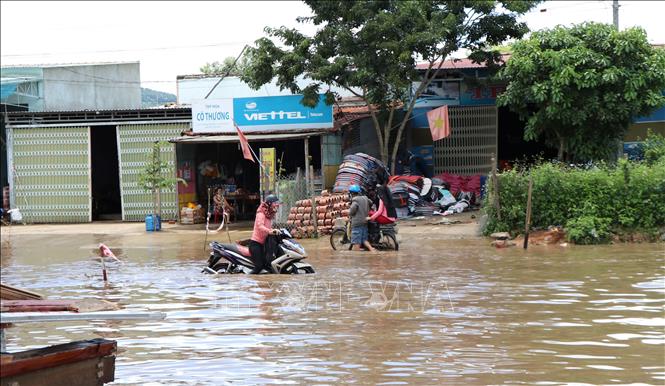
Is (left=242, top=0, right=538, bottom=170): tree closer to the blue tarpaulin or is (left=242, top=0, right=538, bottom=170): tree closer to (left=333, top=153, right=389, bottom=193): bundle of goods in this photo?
(left=333, top=153, right=389, bottom=193): bundle of goods

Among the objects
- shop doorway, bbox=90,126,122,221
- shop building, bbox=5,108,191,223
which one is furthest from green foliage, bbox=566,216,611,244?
shop doorway, bbox=90,126,122,221

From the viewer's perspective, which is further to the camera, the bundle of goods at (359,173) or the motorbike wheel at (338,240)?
the bundle of goods at (359,173)

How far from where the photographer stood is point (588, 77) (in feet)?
73.0

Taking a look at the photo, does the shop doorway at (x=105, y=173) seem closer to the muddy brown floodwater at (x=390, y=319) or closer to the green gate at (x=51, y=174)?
the green gate at (x=51, y=174)

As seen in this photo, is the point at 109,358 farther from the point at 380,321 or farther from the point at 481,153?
the point at 481,153

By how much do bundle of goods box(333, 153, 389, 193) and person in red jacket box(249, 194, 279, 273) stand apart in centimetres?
865

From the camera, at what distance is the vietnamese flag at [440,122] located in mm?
24516

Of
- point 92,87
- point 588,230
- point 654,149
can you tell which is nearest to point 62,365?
point 588,230

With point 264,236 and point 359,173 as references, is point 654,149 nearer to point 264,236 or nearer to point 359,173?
point 359,173

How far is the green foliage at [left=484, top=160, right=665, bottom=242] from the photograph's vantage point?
58.5 feet

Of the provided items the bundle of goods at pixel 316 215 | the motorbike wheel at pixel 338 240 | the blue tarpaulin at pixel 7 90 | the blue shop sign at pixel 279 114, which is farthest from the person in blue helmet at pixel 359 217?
the blue tarpaulin at pixel 7 90

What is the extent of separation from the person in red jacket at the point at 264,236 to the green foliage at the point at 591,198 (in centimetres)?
664

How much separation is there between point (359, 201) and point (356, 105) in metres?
11.2

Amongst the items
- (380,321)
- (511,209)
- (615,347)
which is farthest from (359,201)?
(615,347)
